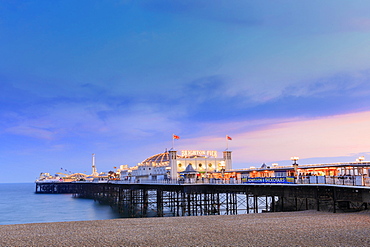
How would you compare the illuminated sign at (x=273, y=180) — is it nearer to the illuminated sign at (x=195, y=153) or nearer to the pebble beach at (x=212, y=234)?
the pebble beach at (x=212, y=234)

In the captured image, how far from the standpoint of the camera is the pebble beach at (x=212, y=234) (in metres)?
18.8

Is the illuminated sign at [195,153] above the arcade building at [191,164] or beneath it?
above

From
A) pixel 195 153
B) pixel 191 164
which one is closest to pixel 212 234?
pixel 191 164

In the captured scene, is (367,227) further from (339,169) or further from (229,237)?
(339,169)

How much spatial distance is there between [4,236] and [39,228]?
3.96 meters

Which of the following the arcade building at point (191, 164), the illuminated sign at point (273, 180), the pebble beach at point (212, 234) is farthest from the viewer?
the arcade building at point (191, 164)

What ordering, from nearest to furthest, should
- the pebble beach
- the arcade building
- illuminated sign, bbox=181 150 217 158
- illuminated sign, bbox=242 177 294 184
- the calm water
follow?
1. the pebble beach
2. illuminated sign, bbox=242 177 294 184
3. the calm water
4. the arcade building
5. illuminated sign, bbox=181 150 217 158

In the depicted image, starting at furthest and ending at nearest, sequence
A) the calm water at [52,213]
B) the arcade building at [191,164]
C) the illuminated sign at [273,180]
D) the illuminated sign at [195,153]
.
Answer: the illuminated sign at [195,153]
the arcade building at [191,164]
the calm water at [52,213]
the illuminated sign at [273,180]

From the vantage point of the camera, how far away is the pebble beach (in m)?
18.8

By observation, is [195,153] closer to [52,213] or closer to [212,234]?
[52,213]

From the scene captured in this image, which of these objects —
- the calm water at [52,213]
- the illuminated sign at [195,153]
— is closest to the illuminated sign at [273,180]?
the calm water at [52,213]

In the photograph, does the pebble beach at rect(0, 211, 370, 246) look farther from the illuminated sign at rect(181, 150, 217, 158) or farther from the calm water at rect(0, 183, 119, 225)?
the illuminated sign at rect(181, 150, 217, 158)

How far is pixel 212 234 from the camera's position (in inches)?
847

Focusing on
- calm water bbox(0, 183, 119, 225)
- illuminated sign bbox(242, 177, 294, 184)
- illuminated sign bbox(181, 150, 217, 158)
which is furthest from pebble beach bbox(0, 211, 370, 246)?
illuminated sign bbox(181, 150, 217, 158)
